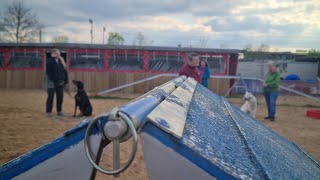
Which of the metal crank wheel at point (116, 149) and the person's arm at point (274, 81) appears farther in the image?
the person's arm at point (274, 81)

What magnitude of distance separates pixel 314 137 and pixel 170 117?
830 centimetres

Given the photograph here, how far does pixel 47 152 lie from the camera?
46.9 inches

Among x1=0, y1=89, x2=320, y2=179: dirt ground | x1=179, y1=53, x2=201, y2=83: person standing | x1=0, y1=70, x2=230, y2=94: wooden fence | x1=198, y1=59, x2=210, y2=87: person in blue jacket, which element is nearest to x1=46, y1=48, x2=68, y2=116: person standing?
x1=0, y1=89, x2=320, y2=179: dirt ground

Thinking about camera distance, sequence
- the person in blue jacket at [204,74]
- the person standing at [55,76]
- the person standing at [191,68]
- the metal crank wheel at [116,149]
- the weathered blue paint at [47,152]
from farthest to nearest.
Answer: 1. the person in blue jacket at [204,74]
2. the person standing at [55,76]
3. the person standing at [191,68]
4. the weathered blue paint at [47,152]
5. the metal crank wheel at [116,149]

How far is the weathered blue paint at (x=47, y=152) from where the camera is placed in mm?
1157

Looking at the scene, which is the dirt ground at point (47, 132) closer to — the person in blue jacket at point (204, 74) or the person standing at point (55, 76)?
the person standing at point (55, 76)

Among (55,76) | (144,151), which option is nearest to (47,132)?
(55,76)

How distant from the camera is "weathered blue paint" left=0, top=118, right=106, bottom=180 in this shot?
1157 millimetres

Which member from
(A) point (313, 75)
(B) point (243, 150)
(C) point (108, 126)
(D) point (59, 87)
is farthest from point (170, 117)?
(A) point (313, 75)

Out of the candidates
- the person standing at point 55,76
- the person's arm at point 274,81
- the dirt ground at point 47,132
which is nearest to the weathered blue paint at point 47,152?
the dirt ground at point 47,132

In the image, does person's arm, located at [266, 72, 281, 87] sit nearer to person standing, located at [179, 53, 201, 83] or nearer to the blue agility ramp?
person standing, located at [179, 53, 201, 83]

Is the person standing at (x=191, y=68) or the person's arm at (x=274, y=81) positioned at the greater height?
the person standing at (x=191, y=68)

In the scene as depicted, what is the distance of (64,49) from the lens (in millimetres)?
22000

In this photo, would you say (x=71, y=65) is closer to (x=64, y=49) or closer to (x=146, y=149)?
(x=64, y=49)
